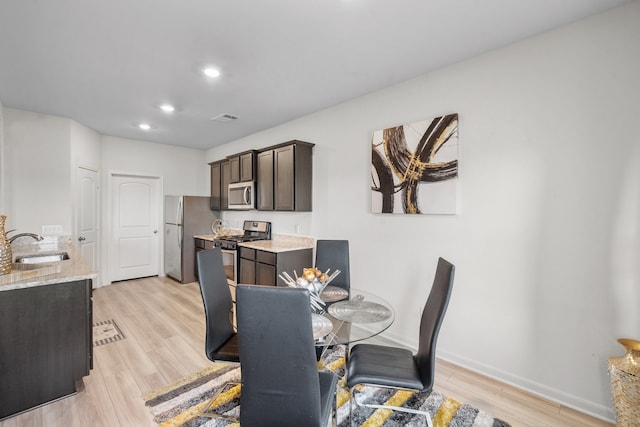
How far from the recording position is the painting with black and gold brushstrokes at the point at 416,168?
255 centimetres

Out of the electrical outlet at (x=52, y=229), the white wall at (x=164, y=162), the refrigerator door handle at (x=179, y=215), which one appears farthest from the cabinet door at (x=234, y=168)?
the electrical outlet at (x=52, y=229)

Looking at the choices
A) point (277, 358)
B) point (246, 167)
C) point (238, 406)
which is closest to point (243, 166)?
point (246, 167)

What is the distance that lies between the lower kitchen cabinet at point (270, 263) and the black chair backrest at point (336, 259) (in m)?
0.86

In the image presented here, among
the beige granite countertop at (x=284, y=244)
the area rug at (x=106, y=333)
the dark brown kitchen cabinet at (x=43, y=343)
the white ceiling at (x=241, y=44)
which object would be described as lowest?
the area rug at (x=106, y=333)

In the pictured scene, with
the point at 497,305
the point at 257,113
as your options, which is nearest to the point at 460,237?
the point at 497,305

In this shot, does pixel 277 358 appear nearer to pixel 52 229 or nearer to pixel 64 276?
pixel 64 276

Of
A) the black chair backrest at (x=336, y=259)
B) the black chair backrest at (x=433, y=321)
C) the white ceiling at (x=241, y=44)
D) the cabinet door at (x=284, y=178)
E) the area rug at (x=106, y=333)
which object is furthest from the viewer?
the cabinet door at (x=284, y=178)

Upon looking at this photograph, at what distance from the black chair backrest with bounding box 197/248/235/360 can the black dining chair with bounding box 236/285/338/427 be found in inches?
28.9

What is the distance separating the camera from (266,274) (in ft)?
12.0

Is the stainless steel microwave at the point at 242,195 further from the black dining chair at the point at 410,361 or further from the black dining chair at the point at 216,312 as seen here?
the black dining chair at the point at 410,361

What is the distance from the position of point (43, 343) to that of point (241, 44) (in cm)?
258

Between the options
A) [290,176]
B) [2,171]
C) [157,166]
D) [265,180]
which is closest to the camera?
[2,171]

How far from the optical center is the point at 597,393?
6.24ft

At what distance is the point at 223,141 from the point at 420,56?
404 centimetres
